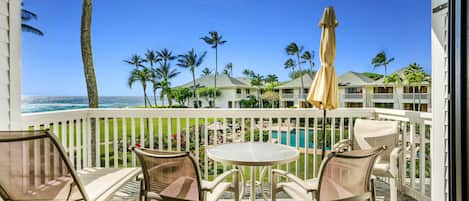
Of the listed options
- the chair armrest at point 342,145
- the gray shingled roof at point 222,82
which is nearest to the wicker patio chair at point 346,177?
the chair armrest at point 342,145

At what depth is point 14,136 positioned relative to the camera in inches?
65.3

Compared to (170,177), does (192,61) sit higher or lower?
higher

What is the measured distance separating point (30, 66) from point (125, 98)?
841 centimetres

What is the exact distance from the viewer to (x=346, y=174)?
1.73 metres

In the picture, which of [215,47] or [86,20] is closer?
[86,20]

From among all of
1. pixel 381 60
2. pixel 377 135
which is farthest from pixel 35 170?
pixel 381 60

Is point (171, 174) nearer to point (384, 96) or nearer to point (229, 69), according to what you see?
point (384, 96)

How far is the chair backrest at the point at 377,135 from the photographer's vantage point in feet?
10.6

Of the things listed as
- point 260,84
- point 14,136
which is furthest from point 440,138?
point 260,84

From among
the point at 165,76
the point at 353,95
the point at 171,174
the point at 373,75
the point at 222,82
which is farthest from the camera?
the point at 373,75

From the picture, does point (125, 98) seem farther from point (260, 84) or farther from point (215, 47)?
point (260, 84)

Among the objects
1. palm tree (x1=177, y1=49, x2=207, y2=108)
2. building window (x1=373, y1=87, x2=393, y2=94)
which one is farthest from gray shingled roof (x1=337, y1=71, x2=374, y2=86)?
palm tree (x1=177, y1=49, x2=207, y2=108)

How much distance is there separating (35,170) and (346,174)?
2.15 metres

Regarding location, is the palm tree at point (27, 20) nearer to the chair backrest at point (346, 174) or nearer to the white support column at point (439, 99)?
the chair backrest at point (346, 174)
